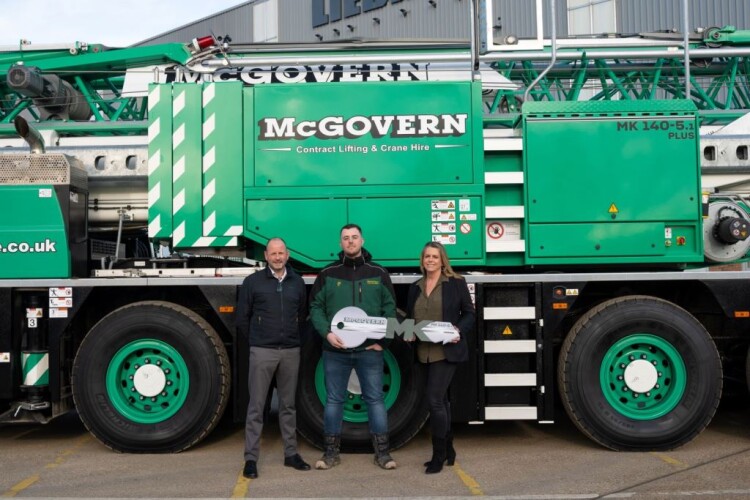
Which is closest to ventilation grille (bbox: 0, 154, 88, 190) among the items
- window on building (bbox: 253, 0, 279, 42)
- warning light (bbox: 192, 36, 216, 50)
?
warning light (bbox: 192, 36, 216, 50)

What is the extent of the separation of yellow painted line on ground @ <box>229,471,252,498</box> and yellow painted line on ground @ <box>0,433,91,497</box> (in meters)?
1.52

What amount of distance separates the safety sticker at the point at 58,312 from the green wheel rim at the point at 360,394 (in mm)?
2222

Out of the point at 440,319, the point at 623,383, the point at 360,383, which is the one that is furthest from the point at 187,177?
the point at 623,383

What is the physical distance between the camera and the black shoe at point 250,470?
6.01 meters

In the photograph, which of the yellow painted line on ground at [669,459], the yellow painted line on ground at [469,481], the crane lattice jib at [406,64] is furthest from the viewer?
the crane lattice jib at [406,64]

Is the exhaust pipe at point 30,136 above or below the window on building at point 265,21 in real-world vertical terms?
below

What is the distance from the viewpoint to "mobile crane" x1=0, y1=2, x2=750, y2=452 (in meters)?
6.80

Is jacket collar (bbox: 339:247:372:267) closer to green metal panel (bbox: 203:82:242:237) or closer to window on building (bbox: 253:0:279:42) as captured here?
green metal panel (bbox: 203:82:242:237)

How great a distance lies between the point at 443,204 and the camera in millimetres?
6891

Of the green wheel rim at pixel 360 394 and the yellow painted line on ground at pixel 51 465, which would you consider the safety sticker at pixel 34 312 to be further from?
the green wheel rim at pixel 360 394

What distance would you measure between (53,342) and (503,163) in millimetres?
4229

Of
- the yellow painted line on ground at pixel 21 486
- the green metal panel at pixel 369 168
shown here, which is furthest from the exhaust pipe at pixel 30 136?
the yellow painted line on ground at pixel 21 486

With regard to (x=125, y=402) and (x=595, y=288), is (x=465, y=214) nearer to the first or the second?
(x=595, y=288)

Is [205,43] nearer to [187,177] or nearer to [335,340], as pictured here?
[187,177]
